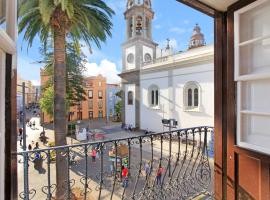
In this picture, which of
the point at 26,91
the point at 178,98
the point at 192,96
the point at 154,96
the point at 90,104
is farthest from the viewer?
the point at 90,104

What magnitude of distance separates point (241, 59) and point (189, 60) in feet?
52.9

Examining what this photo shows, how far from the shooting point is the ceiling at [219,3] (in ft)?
6.39

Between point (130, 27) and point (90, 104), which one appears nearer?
point (130, 27)

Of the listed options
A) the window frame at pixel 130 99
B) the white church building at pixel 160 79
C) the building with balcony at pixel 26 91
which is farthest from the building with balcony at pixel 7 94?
the window frame at pixel 130 99

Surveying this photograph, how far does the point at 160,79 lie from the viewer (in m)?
20.5

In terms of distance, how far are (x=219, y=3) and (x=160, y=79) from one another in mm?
18609

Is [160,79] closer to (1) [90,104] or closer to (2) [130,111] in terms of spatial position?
(2) [130,111]

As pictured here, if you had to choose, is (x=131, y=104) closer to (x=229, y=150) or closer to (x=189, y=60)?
(x=189, y=60)

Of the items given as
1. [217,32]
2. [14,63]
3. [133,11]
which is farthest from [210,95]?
[14,63]

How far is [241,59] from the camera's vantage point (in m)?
1.87

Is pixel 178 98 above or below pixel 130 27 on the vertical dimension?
below

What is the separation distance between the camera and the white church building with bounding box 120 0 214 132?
16.5 metres

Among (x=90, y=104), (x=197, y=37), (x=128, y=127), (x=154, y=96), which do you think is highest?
(x=197, y=37)

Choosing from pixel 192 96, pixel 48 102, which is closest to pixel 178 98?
pixel 192 96
